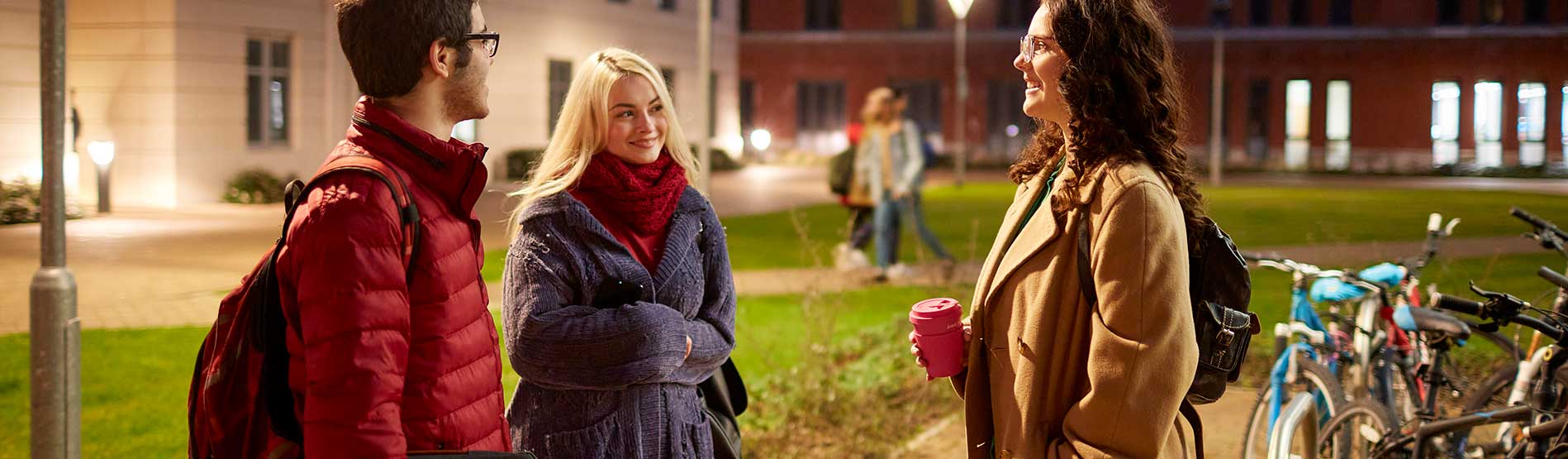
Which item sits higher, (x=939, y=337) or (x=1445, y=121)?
(x=1445, y=121)

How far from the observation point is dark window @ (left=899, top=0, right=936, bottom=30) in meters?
50.5

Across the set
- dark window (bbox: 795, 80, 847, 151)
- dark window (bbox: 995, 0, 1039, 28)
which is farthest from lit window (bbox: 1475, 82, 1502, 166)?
dark window (bbox: 795, 80, 847, 151)

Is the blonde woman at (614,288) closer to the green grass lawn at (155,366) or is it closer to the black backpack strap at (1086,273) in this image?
the black backpack strap at (1086,273)

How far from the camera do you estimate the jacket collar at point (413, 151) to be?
2.31m

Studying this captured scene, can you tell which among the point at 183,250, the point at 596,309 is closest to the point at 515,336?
the point at 596,309

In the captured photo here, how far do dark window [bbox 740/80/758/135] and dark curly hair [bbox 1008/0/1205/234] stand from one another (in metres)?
49.7

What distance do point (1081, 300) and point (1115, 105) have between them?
36 centimetres

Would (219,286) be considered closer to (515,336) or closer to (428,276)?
(515,336)

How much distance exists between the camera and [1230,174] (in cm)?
4253

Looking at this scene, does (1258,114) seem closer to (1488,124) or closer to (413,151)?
(1488,124)

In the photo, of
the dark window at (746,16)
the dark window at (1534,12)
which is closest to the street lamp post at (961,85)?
the dark window at (746,16)

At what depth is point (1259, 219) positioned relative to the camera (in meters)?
22.5

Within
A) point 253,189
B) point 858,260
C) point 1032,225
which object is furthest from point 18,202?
point 253,189

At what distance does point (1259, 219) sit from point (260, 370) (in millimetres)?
21996
